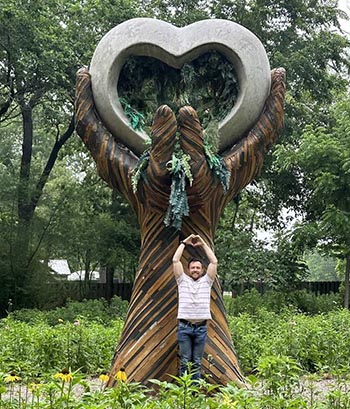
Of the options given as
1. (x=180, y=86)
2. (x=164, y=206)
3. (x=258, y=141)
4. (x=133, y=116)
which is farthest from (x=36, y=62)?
(x=164, y=206)

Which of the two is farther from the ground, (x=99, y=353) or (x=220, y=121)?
(x=220, y=121)

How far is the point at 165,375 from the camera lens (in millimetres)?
5773

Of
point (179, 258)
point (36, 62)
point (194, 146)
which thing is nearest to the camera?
point (179, 258)

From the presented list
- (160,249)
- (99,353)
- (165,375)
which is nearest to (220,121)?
(160,249)

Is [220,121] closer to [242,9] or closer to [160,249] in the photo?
[160,249]

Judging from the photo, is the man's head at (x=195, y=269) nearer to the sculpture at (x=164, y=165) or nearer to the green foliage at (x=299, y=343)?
the sculpture at (x=164, y=165)

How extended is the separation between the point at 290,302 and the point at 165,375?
10016mm

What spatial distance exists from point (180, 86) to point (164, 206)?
146 cm

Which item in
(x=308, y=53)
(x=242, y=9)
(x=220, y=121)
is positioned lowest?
(x=220, y=121)

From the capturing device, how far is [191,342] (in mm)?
5480

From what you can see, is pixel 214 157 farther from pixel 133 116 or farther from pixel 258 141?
pixel 133 116

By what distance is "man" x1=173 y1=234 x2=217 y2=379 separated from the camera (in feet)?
17.7

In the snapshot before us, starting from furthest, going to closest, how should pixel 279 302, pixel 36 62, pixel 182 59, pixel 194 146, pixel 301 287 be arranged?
pixel 301 287 → pixel 279 302 → pixel 36 62 → pixel 182 59 → pixel 194 146

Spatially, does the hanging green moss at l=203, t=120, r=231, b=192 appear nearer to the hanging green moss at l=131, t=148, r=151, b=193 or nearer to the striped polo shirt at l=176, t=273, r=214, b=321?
the hanging green moss at l=131, t=148, r=151, b=193
